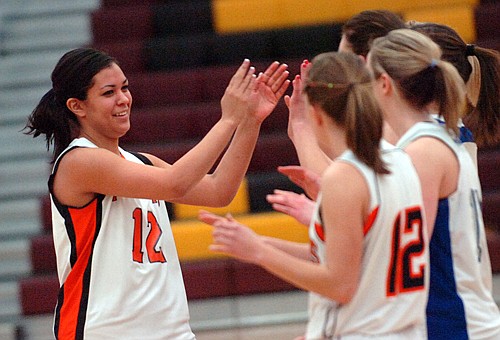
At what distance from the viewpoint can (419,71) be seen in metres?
2.31

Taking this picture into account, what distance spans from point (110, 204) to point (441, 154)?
0.99 metres

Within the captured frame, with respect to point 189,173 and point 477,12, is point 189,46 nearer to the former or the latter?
point 477,12

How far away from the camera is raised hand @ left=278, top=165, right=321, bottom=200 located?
7.79ft

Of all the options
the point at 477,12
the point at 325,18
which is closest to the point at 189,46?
the point at 325,18

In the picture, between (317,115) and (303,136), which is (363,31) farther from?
(317,115)

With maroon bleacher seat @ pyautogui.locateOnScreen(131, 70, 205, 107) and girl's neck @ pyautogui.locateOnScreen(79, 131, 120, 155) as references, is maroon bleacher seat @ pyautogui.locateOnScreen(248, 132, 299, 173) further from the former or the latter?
girl's neck @ pyautogui.locateOnScreen(79, 131, 120, 155)

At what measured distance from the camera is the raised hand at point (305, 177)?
238 centimetres

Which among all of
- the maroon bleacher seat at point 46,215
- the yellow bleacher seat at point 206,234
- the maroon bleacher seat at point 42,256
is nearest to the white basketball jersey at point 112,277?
the yellow bleacher seat at point 206,234

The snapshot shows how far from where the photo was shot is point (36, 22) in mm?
7965

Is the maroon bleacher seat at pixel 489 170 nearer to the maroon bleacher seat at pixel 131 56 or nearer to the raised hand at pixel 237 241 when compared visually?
the maroon bleacher seat at pixel 131 56

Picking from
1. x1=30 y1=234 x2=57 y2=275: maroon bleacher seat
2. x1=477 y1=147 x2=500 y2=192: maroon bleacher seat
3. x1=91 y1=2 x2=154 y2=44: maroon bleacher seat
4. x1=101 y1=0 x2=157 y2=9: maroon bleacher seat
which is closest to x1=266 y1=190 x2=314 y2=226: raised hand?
x1=30 y1=234 x2=57 y2=275: maroon bleacher seat

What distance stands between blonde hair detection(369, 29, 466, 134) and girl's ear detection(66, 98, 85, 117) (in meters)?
0.93

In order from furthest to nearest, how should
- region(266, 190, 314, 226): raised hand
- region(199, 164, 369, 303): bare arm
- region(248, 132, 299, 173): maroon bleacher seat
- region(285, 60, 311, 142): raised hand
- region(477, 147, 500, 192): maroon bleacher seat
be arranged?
region(248, 132, 299, 173): maroon bleacher seat
region(477, 147, 500, 192): maroon bleacher seat
region(285, 60, 311, 142): raised hand
region(266, 190, 314, 226): raised hand
region(199, 164, 369, 303): bare arm

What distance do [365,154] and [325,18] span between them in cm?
551
